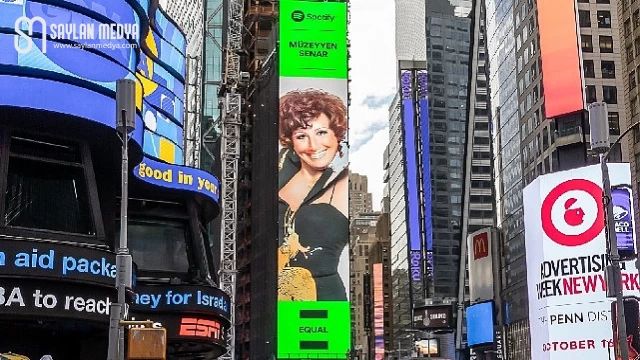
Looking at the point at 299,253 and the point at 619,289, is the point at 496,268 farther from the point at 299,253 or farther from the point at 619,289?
the point at 619,289

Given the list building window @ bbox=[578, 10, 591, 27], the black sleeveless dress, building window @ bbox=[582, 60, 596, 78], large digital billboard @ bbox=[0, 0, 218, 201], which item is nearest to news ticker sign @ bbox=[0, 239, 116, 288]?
large digital billboard @ bbox=[0, 0, 218, 201]

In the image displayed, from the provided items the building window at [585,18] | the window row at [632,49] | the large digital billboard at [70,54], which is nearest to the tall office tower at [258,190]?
the building window at [585,18]

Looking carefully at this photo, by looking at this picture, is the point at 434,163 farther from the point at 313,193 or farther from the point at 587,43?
the point at 587,43

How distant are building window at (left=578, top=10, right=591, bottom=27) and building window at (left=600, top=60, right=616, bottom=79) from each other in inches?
162

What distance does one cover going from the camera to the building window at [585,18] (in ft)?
284

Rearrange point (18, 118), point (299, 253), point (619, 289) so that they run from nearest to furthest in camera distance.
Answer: point (619, 289) → point (18, 118) → point (299, 253)

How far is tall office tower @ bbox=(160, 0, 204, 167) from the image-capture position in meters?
89.0

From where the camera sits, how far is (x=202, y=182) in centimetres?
4772

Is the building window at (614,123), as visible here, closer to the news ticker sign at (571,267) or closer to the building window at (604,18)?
the building window at (604,18)

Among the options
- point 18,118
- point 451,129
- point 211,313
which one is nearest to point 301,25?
point 451,129

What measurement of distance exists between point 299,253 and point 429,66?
81.8 metres

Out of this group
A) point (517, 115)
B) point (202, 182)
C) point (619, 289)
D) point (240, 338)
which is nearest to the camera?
point (619, 289)

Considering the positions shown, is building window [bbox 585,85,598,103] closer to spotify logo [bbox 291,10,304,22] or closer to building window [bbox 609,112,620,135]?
building window [bbox 609,112,620,135]

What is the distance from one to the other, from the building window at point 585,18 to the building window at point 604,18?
2.97ft
